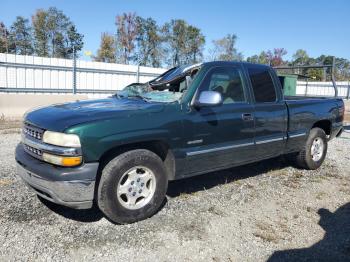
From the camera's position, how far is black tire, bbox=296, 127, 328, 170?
6418mm

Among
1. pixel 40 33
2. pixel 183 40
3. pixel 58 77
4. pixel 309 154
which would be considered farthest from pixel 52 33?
pixel 309 154

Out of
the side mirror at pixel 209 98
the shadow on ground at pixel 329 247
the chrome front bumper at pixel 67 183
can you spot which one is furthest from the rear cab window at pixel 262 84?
the chrome front bumper at pixel 67 183

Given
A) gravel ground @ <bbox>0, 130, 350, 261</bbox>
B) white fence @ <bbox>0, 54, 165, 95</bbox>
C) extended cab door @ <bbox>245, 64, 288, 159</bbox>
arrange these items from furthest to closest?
white fence @ <bbox>0, 54, 165, 95</bbox>, extended cab door @ <bbox>245, 64, 288, 159</bbox>, gravel ground @ <bbox>0, 130, 350, 261</bbox>

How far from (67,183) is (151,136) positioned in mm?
1010

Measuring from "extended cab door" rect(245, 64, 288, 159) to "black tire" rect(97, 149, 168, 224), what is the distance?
1.78 m

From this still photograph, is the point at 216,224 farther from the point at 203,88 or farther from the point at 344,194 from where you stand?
the point at 344,194

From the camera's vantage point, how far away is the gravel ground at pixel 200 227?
3.43 meters

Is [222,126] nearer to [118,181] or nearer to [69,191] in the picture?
[118,181]

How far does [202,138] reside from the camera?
4441mm

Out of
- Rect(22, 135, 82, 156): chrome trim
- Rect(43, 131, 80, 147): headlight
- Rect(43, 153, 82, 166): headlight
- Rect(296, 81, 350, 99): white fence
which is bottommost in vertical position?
Rect(43, 153, 82, 166): headlight

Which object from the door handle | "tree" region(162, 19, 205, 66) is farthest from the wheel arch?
"tree" region(162, 19, 205, 66)

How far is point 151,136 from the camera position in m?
3.96

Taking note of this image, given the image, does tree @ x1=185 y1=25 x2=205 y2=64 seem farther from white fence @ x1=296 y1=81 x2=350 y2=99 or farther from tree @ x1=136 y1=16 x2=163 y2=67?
white fence @ x1=296 y1=81 x2=350 y2=99

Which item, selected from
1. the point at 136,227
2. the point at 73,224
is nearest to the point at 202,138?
the point at 136,227
